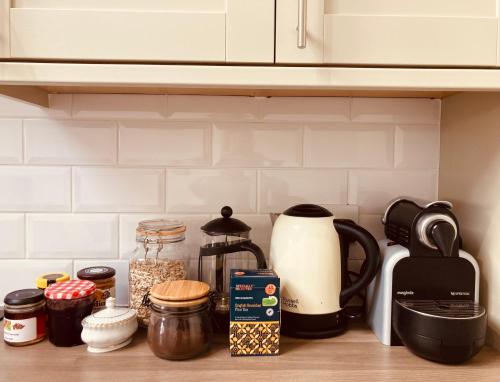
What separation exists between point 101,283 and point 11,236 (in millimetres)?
286

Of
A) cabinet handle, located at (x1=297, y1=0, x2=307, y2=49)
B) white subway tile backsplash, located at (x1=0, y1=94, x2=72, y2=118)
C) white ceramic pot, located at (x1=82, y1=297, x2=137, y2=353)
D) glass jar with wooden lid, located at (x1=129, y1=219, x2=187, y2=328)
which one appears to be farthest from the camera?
white subway tile backsplash, located at (x1=0, y1=94, x2=72, y2=118)

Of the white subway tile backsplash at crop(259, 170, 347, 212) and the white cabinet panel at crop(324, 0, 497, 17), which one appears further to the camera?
the white subway tile backsplash at crop(259, 170, 347, 212)

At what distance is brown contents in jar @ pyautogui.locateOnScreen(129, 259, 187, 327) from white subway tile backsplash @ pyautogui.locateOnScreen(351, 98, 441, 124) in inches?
21.5

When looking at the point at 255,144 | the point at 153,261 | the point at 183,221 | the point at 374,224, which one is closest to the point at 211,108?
the point at 255,144

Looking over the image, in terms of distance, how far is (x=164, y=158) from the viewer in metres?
1.02

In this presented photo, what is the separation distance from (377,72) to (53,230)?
31.2 inches

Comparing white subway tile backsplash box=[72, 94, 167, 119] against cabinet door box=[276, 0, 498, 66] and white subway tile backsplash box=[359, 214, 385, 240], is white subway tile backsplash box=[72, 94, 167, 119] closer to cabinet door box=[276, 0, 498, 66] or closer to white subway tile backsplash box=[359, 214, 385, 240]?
cabinet door box=[276, 0, 498, 66]

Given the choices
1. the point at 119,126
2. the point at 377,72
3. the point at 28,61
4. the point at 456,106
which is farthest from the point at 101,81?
the point at 456,106

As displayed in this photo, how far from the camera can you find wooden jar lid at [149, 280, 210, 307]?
2.47ft

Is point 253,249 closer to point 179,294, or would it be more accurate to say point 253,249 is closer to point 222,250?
point 222,250

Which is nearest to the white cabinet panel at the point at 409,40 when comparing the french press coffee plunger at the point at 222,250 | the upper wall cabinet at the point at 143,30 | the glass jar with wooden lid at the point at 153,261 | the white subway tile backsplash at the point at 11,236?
the upper wall cabinet at the point at 143,30

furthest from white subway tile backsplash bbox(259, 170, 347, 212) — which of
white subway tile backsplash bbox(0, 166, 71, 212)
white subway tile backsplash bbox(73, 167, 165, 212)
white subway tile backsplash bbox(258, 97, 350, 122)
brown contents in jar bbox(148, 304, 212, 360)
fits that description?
white subway tile backsplash bbox(0, 166, 71, 212)

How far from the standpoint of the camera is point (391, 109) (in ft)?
3.39

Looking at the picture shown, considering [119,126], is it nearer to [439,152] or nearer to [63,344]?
[63,344]
